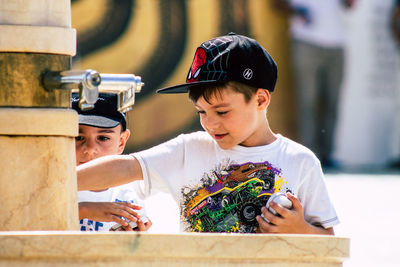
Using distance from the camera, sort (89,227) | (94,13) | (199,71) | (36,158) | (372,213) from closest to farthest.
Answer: (36,158), (199,71), (89,227), (372,213), (94,13)

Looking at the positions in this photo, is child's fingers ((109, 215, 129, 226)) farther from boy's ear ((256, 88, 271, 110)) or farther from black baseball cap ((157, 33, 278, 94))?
boy's ear ((256, 88, 271, 110))

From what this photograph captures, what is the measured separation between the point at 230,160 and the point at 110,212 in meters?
0.43

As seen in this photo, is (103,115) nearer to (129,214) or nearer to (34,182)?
(129,214)

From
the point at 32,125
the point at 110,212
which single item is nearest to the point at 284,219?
the point at 110,212

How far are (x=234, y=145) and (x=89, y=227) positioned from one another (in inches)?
29.9

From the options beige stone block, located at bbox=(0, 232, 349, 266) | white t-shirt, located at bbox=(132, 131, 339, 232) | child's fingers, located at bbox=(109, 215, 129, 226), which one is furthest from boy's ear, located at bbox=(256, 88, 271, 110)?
beige stone block, located at bbox=(0, 232, 349, 266)

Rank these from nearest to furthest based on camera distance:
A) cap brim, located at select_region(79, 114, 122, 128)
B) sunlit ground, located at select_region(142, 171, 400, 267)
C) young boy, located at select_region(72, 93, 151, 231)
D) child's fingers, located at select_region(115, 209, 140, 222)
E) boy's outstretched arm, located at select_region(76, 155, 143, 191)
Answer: boy's outstretched arm, located at select_region(76, 155, 143, 191) < child's fingers, located at select_region(115, 209, 140, 222) < young boy, located at select_region(72, 93, 151, 231) < cap brim, located at select_region(79, 114, 122, 128) < sunlit ground, located at select_region(142, 171, 400, 267)

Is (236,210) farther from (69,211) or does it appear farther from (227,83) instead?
(69,211)

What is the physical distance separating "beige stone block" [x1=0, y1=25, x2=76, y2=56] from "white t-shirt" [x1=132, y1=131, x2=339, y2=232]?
684mm

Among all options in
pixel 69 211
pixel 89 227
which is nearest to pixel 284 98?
pixel 89 227

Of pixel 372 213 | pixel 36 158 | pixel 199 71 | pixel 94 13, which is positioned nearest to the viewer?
pixel 36 158

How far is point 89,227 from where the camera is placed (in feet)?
10.4

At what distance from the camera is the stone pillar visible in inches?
80.3

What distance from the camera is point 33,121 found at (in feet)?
6.66
